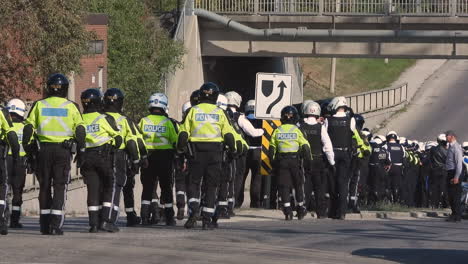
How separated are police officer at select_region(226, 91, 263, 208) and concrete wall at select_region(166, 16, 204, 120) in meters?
17.1

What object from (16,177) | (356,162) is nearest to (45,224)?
(16,177)

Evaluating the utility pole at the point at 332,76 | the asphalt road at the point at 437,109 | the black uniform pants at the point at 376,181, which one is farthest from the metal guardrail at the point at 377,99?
the black uniform pants at the point at 376,181

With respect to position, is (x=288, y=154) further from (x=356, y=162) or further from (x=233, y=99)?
(x=356, y=162)

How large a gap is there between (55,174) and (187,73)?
2922 cm

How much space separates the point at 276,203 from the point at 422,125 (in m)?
40.4

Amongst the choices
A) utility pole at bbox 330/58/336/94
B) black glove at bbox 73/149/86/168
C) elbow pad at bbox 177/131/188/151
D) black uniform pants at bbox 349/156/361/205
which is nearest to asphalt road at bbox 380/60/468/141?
utility pole at bbox 330/58/336/94

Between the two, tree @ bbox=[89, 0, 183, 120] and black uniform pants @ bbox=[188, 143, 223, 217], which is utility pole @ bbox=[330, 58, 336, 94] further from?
black uniform pants @ bbox=[188, 143, 223, 217]

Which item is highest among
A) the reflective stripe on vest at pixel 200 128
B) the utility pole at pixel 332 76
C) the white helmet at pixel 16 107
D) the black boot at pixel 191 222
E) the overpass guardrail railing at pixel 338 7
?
the overpass guardrail railing at pixel 338 7

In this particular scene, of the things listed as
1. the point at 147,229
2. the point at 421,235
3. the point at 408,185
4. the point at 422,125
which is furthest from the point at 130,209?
the point at 422,125

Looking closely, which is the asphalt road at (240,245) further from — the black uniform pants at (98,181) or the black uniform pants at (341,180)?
the black uniform pants at (341,180)

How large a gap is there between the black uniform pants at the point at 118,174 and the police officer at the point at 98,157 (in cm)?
12

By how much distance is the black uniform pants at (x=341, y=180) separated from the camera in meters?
24.9

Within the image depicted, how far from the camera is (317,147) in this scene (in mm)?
24703

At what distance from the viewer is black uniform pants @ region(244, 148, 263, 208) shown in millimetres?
27797
